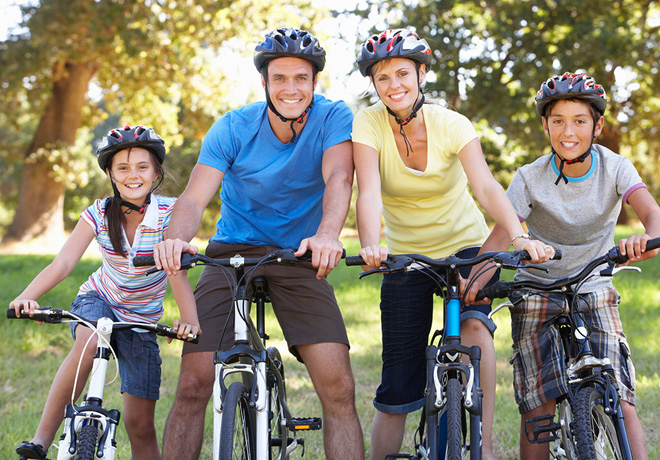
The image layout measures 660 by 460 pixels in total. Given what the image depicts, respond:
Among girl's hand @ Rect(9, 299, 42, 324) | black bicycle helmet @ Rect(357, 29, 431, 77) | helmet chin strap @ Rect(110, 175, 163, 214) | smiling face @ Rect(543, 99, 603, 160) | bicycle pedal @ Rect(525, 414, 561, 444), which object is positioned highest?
black bicycle helmet @ Rect(357, 29, 431, 77)

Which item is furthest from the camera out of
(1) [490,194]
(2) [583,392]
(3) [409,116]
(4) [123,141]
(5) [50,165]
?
(5) [50,165]

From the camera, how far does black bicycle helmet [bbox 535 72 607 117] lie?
143 inches

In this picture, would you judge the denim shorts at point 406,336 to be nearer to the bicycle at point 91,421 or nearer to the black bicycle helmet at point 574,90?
the black bicycle helmet at point 574,90

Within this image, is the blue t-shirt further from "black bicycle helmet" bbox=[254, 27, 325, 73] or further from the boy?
the boy

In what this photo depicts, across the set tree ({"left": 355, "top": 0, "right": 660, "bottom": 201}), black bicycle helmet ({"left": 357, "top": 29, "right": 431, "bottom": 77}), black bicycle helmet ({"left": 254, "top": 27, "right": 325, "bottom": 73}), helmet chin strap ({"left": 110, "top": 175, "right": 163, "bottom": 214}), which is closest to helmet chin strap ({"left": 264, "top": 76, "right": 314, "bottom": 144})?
black bicycle helmet ({"left": 254, "top": 27, "right": 325, "bottom": 73})

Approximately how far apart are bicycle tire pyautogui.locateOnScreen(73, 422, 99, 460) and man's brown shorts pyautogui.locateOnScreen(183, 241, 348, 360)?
0.74 meters

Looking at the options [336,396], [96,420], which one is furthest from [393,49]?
[96,420]

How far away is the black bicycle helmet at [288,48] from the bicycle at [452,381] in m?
1.30

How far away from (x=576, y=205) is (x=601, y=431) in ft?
4.02

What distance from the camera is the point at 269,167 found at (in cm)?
368

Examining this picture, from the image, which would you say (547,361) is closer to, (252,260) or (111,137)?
(252,260)

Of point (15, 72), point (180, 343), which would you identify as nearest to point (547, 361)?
point (180, 343)

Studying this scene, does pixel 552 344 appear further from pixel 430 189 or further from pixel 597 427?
pixel 430 189

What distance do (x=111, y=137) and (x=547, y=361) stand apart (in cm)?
260
